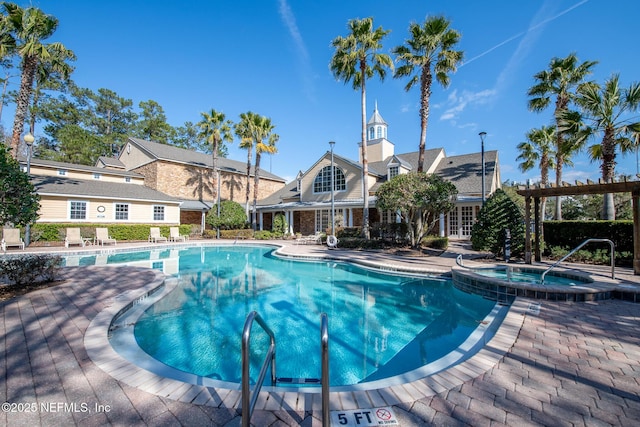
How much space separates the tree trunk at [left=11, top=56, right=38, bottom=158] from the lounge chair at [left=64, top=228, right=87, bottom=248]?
5237 millimetres

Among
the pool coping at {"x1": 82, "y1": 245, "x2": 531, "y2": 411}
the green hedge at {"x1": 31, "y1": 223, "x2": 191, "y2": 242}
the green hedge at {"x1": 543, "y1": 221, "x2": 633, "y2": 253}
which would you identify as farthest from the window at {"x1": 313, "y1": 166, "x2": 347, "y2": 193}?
the pool coping at {"x1": 82, "y1": 245, "x2": 531, "y2": 411}

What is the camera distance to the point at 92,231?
62.2 ft

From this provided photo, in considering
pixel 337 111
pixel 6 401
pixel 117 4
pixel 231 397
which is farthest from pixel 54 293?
pixel 337 111

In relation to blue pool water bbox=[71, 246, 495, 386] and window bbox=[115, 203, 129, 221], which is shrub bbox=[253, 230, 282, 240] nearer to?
window bbox=[115, 203, 129, 221]

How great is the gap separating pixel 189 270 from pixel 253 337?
7.44 metres

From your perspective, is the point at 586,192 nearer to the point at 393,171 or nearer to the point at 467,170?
the point at 467,170

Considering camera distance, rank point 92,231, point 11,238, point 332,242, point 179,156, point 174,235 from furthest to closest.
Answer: point 179,156 < point 174,235 < point 92,231 < point 332,242 < point 11,238

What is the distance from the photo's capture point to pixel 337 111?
24.3 m

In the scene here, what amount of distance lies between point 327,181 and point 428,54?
12.8 metres

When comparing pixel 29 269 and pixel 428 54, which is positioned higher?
pixel 428 54

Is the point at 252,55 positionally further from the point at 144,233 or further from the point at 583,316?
the point at 583,316

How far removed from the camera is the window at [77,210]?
1952 centimetres

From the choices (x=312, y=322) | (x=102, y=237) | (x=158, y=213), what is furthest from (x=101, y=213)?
(x=312, y=322)

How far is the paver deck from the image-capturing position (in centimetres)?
233
